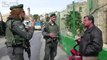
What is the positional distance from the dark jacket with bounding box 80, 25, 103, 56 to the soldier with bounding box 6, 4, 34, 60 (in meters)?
1.08

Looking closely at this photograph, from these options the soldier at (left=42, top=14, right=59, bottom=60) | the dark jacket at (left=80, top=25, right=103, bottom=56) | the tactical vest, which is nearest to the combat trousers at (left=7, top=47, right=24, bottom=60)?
the tactical vest

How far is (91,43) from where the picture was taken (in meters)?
6.86

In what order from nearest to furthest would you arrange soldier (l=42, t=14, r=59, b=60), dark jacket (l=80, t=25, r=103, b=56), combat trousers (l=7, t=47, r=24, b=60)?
1. dark jacket (l=80, t=25, r=103, b=56)
2. combat trousers (l=7, t=47, r=24, b=60)
3. soldier (l=42, t=14, r=59, b=60)

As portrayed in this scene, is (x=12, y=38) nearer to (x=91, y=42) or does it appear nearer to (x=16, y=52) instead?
(x=16, y=52)

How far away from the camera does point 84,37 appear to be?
22.9 ft

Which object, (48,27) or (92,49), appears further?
(48,27)

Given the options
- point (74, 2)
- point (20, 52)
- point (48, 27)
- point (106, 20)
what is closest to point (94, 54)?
point (20, 52)

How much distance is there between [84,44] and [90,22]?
18.4 inches

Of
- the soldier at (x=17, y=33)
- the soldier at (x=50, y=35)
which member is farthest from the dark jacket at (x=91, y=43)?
the soldier at (x=50, y=35)

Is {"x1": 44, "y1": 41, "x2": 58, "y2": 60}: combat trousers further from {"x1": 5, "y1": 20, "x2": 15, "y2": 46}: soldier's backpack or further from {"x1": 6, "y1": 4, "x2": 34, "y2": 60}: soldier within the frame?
{"x1": 5, "y1": 20, "x2": 15, "y2": 46}: soldier's backpack

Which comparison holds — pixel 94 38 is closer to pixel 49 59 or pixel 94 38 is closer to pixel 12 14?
pixel 12 14

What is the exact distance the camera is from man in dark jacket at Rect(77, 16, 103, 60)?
6.80 meters

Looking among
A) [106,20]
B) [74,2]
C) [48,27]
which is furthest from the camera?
[106,20]

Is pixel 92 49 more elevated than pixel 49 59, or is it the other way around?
pixel 92 49
